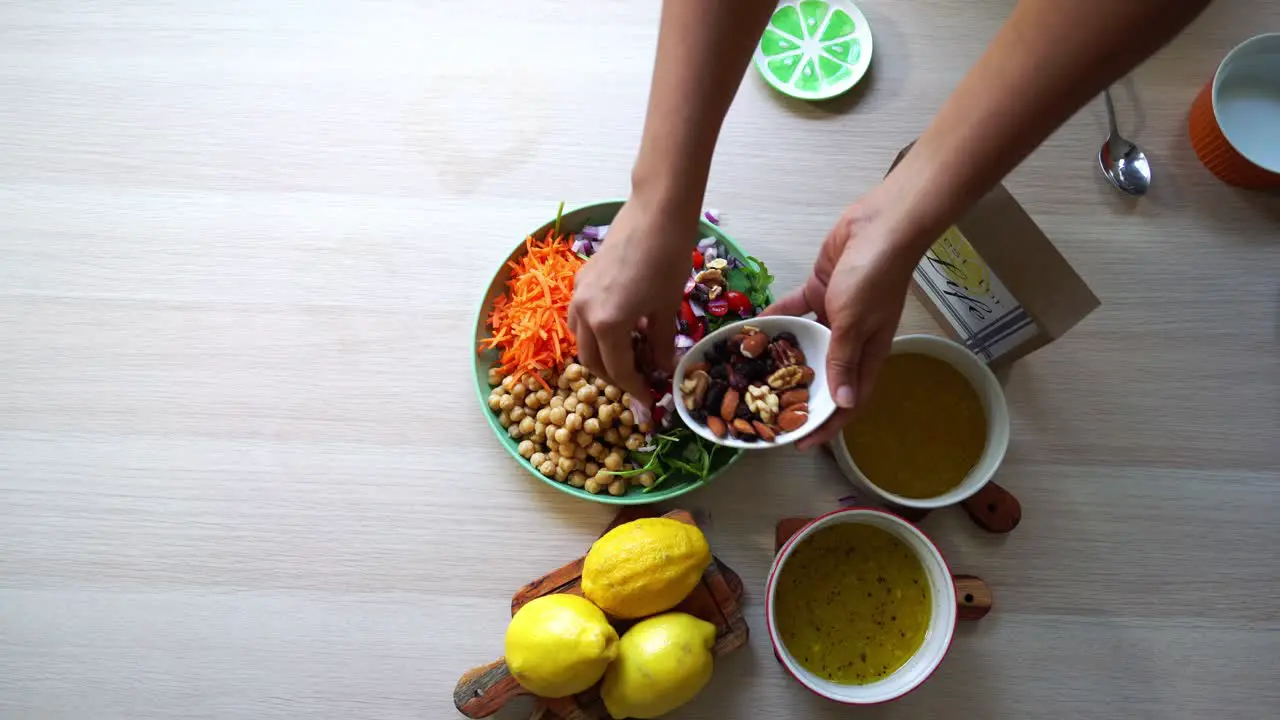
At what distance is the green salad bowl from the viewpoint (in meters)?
0.94

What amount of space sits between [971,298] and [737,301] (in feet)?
0.94

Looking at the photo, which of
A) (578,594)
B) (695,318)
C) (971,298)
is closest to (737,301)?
(695,318)

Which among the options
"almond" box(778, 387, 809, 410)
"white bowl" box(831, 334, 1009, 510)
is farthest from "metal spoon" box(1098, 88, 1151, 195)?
"almond" box(778, 387, 809, 410)

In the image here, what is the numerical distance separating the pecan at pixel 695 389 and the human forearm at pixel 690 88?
0.69 feet

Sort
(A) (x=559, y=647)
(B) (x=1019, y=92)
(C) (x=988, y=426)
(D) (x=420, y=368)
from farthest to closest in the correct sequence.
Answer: (D) (x=420, y=368) < (C) (x=988, y=426) < (A) (x=559, y=647) < (B) (x=1019, y=92)

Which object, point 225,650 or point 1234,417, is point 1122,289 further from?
point 225,650

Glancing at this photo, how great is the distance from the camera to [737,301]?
979 mm

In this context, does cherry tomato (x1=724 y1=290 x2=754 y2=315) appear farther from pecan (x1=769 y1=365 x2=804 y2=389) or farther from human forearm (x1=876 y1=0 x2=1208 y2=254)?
human forearm (x1=876 y1=0 x2=1208 y2=254)

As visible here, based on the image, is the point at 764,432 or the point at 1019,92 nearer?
the point at 1019,92

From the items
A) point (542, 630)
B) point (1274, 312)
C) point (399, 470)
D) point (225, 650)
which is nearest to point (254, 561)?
point (225, 650)

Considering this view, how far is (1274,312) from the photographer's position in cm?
109

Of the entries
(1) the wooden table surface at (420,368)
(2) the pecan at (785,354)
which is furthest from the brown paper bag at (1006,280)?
(2) the pecan at (785,354)

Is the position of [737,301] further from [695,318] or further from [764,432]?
[764,432]

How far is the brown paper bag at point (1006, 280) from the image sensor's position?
0.86 m
